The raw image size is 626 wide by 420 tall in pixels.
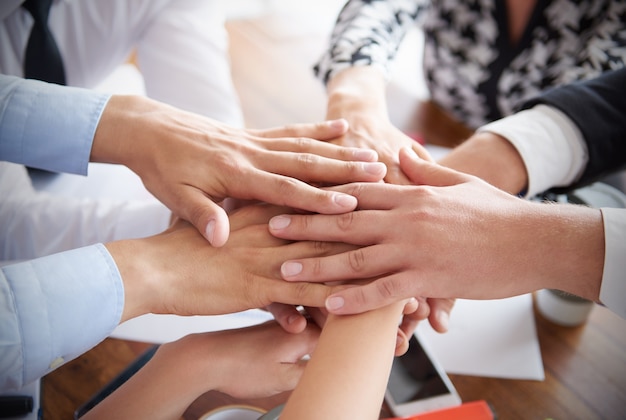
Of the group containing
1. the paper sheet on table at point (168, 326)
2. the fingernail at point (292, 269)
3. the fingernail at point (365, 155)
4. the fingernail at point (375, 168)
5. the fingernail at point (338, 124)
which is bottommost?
the paper sheet on table at point (168, 326)

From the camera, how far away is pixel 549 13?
1.06m

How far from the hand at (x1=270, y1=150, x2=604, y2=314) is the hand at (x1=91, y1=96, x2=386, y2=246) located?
55 mm

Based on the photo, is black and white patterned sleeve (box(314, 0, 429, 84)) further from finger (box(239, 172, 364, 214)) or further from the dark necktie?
the dark necktie

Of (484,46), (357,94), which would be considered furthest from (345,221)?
(484,46)

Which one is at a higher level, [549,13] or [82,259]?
[549,13]

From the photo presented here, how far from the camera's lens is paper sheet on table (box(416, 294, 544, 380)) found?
2.35ft

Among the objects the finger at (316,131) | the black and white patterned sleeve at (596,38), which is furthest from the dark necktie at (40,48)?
the black and white patterned sleeve at (596,38)

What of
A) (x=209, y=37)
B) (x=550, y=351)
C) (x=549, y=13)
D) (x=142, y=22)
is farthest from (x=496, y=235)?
→ (x=142, y=22)

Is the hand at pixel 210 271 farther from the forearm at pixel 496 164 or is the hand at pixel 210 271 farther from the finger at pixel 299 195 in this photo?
the forearm at pixel 496 164

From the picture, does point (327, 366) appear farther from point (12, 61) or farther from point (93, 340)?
point (12, 61)

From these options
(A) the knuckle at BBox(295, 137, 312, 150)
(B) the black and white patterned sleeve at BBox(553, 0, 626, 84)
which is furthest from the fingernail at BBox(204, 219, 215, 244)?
(B) the black and white patterned sleeve at BBox(553, 0, 626, 84)

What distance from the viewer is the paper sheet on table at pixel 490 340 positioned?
0.72 meters

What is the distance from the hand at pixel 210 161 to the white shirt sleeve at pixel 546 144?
0.82 ft

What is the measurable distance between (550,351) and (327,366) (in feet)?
1.23
